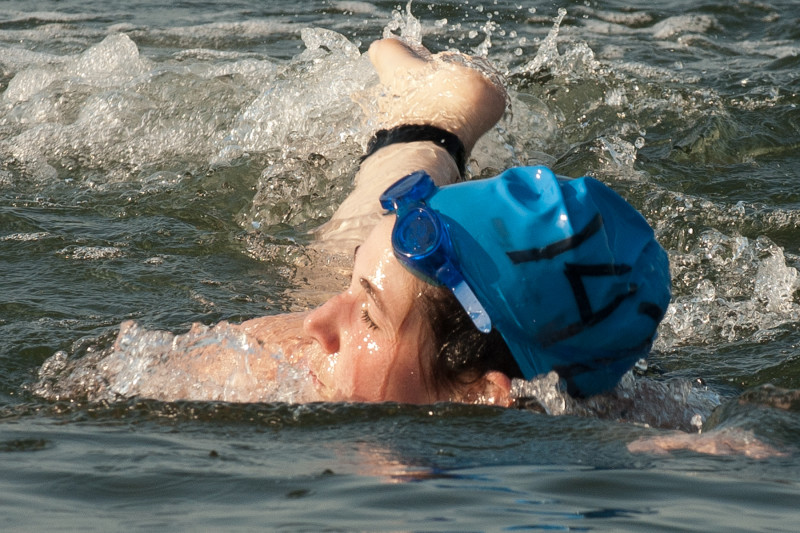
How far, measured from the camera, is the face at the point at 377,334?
108 inches

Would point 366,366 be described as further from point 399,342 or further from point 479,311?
point 479,311

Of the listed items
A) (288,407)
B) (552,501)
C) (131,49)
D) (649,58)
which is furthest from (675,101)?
(552,501)

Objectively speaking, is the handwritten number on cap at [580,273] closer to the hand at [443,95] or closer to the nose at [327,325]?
the nose at [327,325]

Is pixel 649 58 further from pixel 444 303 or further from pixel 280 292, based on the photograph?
pixel 444 303

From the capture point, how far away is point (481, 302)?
267 cm

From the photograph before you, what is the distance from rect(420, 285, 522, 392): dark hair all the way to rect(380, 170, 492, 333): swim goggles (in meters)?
0.06

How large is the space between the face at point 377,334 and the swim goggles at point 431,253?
0.06m

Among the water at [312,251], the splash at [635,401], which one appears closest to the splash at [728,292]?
the water at [312,251]

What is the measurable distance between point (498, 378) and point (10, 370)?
5.21ft

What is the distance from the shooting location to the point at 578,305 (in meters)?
2.67

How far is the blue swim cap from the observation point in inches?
104

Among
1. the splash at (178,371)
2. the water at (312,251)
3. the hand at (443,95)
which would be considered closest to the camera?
the water at (312,251)

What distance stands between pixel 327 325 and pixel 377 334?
0.48 ft

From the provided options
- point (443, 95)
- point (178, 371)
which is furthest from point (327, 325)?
point (443, 95)
